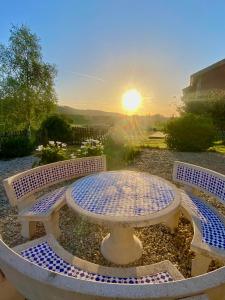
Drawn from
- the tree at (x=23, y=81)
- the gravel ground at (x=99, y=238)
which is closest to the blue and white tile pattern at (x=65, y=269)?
the gravel ground at (x=99, y=238)

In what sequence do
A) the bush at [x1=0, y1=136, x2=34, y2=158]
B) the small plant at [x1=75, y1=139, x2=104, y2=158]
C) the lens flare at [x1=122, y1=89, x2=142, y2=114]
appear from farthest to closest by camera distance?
the lens flare at [x1=122, y1=89, x2=142, y2=114]
the bush at [x1=0, y1=136, x2=34, y2=158]
the small plant at [x1=75, y1=139, x2=104, y2=158]

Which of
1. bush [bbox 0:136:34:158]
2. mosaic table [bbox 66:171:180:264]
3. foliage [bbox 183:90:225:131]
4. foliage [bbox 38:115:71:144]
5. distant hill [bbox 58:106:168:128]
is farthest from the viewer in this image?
foliage [bbox 183:90:225:131]

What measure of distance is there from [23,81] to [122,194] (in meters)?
Answer: 15.8

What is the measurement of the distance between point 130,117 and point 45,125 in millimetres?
5350

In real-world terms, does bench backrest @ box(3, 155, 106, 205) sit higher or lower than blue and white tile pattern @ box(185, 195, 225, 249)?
higher

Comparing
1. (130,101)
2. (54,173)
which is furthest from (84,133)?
(54,173)

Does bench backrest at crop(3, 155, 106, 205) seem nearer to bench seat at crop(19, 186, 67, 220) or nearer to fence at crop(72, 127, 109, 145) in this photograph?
bench seat at crop(19, 186, 67, 220)

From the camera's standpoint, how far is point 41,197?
3.86 metres

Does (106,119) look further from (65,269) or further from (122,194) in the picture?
(65,269)

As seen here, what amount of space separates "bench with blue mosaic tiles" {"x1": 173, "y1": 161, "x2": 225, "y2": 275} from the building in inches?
756

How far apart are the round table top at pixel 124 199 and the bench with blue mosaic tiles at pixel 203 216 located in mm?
407

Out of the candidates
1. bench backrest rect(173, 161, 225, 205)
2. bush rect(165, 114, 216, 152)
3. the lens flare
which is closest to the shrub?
bush rect(165, 114, 216, 152)

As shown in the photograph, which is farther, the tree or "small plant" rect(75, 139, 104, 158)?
the tree

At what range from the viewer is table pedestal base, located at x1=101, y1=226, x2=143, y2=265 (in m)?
3.08
